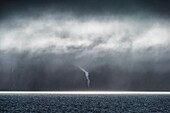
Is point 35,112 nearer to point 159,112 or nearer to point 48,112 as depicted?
point 48,112

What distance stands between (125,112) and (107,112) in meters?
5.31

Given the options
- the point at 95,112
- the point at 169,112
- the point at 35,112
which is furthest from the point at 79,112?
the point at 169,112

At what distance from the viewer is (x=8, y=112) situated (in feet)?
297

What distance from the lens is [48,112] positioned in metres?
92.5

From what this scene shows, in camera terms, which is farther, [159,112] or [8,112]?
[159,112]

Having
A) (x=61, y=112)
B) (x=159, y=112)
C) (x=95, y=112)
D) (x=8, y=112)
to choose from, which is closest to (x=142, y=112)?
(x=159, y=112)

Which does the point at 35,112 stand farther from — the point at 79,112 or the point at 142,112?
the point at 142,112

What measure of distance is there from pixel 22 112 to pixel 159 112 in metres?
39.4

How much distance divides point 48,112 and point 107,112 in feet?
56.0

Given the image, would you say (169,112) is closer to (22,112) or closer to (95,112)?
(95,112)

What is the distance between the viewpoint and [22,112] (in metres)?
91.9

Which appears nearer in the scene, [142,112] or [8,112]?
[8,112]

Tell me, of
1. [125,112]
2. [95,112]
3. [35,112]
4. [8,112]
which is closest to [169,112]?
[125,112]

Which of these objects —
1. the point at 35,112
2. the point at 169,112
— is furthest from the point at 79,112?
the point at 169,112
